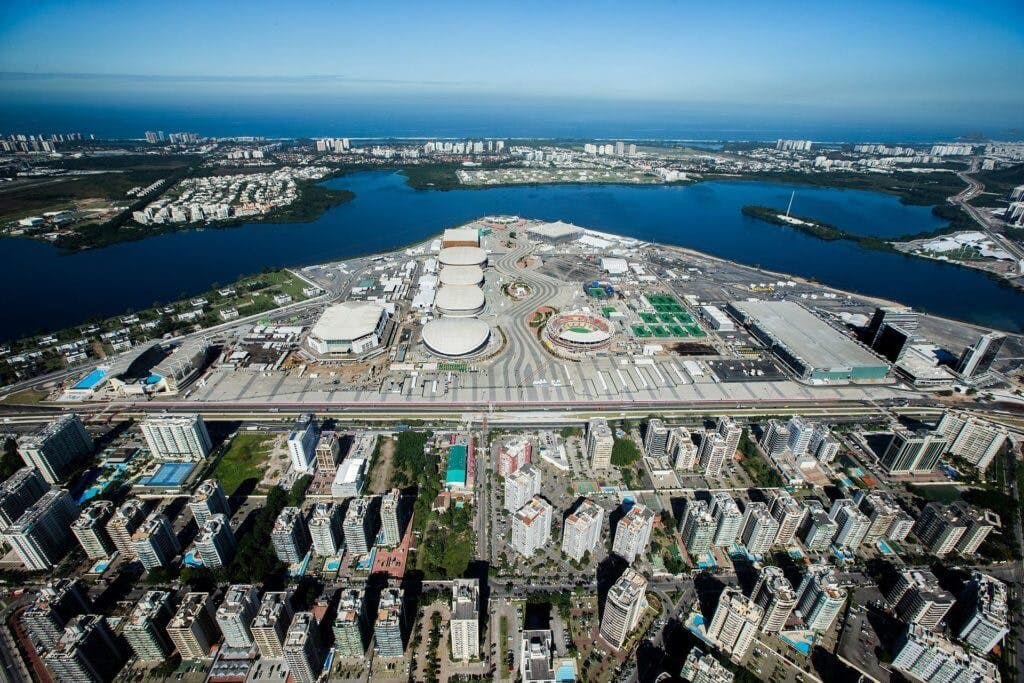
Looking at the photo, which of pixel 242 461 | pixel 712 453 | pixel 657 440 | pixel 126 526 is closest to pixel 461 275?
pixel 242 461

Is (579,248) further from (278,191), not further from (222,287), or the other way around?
(278,191)

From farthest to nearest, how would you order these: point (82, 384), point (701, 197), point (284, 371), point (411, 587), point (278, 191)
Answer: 1. point (701, 197)
2. point (278, 191)
3. point (284, 371)
4. point (82, 384)
5. point (411, 587)

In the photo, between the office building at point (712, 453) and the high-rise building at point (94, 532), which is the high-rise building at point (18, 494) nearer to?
the high-rise building at point (94, 532)

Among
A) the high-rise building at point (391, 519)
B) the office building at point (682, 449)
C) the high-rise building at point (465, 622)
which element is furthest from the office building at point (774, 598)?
the high-rise building at point (391, 519)

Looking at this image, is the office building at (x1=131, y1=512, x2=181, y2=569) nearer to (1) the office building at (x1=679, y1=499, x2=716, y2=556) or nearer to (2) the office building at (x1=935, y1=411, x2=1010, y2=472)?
(1) the office building at (x1=679, y1=499, x2=716, y2=556)

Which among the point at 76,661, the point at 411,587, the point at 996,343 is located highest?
the point at 996,343

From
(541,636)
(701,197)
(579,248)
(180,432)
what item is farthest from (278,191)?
(541,636)

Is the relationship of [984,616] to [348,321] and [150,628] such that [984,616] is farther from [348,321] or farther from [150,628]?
[348,321]
